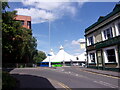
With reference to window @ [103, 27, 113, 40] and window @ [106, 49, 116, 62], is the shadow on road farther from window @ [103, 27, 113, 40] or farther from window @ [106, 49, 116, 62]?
window @ [103, 27, 113, 40]

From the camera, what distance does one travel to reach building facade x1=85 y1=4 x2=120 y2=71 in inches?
799

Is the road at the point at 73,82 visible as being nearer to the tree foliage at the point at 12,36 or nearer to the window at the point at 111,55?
the tree foliage at the point at 12,36

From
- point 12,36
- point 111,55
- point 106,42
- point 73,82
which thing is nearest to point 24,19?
point 12,36

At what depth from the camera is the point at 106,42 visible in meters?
22.7

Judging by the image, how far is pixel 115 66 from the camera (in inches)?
801

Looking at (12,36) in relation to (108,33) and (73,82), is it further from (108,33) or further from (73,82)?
(108,33)

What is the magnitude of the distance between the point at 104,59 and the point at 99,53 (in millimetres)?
2066

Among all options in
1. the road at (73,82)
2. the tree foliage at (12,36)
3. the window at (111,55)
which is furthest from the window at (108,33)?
the tree foliage at (12,36)

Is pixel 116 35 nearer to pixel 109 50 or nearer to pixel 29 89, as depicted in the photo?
pixel 109 50

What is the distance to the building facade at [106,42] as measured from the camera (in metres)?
20.3

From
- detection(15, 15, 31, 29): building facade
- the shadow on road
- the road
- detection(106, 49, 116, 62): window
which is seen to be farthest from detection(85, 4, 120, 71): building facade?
detection(15, 15, 31, 29): building facade

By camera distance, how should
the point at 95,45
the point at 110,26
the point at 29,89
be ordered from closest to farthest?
the point at 29,89
the point at 110,26
the point at 95,45

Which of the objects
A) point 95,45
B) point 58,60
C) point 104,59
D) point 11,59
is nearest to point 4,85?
point 104,59

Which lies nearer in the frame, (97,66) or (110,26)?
(110,26)
